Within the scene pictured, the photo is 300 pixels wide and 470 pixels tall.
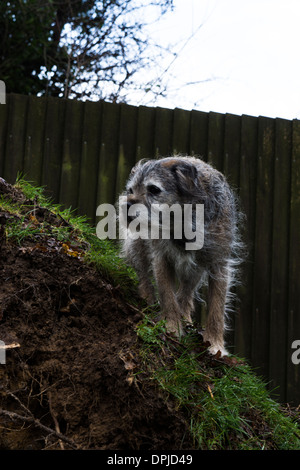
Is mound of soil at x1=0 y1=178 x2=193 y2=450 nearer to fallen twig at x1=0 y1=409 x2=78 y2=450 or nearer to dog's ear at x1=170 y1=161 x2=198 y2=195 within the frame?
fallen twig at x1=0 y1=409 x2=78 y2=450

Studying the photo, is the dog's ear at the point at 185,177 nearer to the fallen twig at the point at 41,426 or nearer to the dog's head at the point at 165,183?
the dog's head at the point at 165,183

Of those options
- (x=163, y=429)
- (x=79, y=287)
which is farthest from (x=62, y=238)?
(x=163, y=429)

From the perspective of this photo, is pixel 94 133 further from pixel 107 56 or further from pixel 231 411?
pixel 231 411

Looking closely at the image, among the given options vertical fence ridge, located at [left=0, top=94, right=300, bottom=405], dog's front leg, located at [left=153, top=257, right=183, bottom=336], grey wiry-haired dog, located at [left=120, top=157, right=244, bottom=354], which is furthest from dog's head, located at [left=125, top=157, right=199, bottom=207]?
vertical fence ridge, located at [left=0, top=94, right=300, bottom=405]

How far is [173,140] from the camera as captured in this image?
22.7 feet

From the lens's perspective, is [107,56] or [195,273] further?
[107,56]

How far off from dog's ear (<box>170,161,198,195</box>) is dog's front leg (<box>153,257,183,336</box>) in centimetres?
62

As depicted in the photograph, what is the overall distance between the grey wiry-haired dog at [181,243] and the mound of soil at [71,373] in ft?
2.85

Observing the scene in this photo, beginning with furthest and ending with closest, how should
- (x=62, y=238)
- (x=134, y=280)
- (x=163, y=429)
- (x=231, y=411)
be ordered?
(x=134, y=280)
(x=62, y=238)
(x=231, y=411)
(x=163, y=429)

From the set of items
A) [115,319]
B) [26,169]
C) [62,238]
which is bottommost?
[115,319]

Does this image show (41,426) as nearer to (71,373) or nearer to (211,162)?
(71,373)

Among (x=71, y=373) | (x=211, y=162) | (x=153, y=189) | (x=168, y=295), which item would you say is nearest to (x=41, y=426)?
(x=71, y=373)

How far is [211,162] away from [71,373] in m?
4.29

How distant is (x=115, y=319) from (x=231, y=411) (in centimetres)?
90
